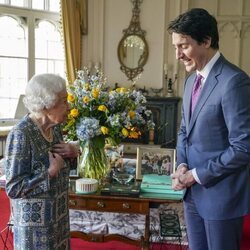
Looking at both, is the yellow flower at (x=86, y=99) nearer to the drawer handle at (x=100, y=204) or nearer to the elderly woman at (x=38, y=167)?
the elderly woman at (x=38, y=167)

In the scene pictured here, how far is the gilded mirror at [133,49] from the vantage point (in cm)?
663

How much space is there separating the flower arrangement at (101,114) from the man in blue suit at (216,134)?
31.1 inches

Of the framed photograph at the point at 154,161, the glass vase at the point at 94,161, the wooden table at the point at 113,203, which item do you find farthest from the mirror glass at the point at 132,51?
the wooden table at the point at 113,203

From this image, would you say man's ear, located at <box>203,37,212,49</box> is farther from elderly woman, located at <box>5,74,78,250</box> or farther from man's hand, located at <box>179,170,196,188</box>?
elderly woman, located at <box>5,74,78,250</box>

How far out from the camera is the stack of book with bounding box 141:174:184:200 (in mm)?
2219

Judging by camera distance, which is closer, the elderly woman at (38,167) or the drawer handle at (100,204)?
the elderly woman at (38,167)

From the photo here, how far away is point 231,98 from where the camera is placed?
1.32m

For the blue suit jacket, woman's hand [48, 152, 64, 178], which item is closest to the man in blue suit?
the blue suit jacket

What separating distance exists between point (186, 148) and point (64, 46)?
16.5 ft

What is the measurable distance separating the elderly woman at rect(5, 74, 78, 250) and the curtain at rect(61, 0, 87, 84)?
446 cm

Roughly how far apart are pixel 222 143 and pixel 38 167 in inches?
32.8

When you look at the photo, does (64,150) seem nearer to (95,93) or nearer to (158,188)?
(95,93)

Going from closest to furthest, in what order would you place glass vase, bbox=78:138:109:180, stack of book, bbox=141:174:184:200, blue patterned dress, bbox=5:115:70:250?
blue patterned dress, bbox=5:115:70:250, stack of book, bbox=141:174:184:200, glass vase, bbox=78:138:109:180

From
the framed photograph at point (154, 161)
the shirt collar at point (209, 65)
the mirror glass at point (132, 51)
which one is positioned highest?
the mirror glass at point (132, 51)
